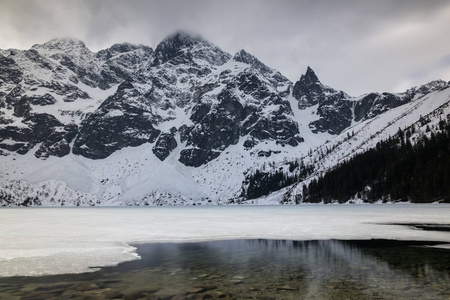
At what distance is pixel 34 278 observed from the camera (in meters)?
12.8

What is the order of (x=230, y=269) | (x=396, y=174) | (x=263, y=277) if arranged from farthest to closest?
(x=396, y=174), (x=230, y=269), (x=263, y=277)

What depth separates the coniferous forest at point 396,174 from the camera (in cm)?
11475

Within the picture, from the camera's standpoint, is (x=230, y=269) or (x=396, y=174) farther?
(x=396, y=174)

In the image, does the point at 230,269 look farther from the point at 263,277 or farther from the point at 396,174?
the point at 396,174

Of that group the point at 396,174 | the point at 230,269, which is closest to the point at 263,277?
the point at 230,269

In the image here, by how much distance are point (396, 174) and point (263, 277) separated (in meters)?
143

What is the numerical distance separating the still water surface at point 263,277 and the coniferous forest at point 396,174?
363 feet

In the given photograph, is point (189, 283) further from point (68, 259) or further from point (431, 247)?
point (431, 247)

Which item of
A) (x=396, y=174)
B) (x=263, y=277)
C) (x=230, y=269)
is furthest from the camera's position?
(x=396, y=174)

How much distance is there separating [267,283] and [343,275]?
11.3 feet

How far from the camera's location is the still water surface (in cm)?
1030

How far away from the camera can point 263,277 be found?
1269 centimetres

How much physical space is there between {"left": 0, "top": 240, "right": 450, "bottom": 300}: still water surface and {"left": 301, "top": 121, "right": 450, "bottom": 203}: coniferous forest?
111 m

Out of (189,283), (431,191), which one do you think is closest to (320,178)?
(431,191)
